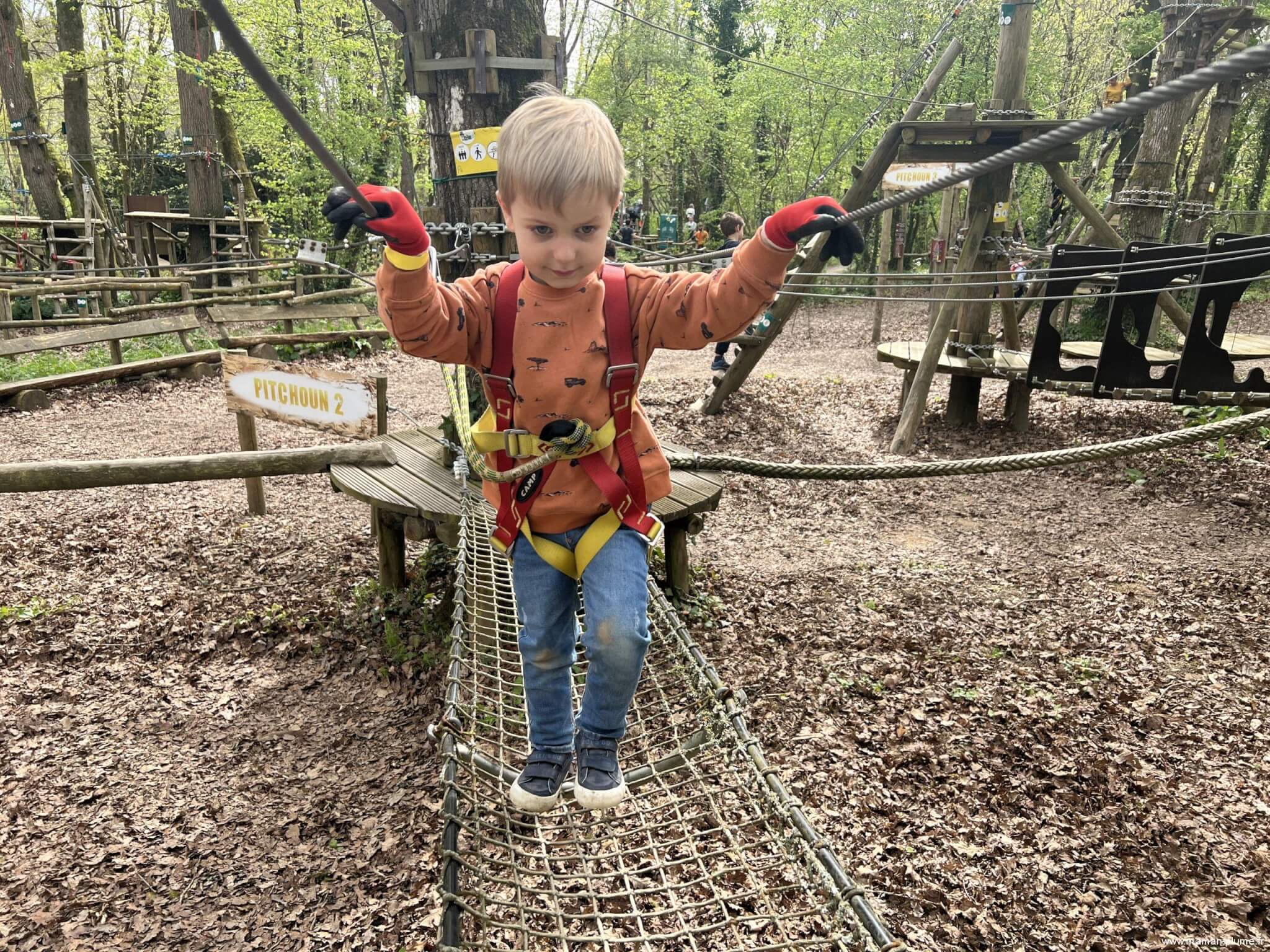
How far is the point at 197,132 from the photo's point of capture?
1441 cm

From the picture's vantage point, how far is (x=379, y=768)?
10.5 feet

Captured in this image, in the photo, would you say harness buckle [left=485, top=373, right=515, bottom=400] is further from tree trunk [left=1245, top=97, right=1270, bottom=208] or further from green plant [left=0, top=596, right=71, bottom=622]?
tree trunk [left=1245, top=97, right=1270, bottom=208]

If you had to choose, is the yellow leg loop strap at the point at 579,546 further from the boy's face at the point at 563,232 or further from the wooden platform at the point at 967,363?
the wooden platform at the point at 967,363

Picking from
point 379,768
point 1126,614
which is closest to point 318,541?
point 379,768

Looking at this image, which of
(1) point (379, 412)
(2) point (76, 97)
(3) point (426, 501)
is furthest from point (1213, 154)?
(2) point (76, 97)

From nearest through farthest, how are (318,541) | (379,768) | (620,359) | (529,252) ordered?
(529,252) < (620,359) < (379,768) < (318,541)

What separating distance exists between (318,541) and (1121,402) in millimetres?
6767

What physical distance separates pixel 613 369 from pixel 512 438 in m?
0.29

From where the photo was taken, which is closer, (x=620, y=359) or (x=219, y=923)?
(x=620, y=359)

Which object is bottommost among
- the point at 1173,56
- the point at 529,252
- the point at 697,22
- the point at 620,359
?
the point at 620,359

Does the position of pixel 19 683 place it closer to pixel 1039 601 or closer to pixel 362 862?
pixel 362 862

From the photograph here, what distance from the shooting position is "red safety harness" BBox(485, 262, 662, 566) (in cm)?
191

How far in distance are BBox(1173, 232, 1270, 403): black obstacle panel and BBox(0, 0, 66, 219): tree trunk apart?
602 inches

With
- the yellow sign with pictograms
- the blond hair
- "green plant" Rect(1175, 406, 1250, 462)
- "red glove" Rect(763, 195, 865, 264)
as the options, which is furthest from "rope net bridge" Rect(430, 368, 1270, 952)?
"green plant" Rect(1175, 406, 1250, 462)
